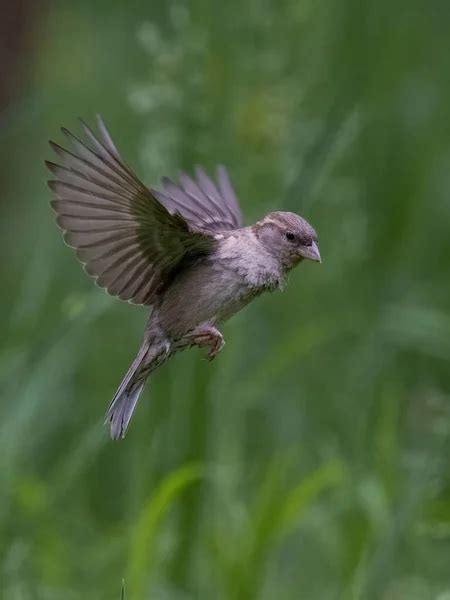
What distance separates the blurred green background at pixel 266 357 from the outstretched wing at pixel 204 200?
0.70ft

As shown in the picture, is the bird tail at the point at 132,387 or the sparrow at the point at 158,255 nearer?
the sparrow at the point at 158,255

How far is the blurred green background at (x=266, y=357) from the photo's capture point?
158 inches

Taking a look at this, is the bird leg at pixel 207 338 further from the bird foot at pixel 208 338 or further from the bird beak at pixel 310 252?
the bird beak at pixel 310 252

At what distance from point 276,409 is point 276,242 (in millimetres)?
2629

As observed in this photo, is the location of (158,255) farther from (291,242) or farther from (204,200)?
(204,200)

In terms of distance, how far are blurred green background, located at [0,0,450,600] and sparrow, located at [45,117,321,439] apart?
1.54 feet

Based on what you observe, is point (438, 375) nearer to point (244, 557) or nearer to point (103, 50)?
point (244, 557)

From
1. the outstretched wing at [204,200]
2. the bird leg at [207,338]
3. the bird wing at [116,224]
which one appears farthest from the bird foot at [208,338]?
the outstretched wing at [204,200]

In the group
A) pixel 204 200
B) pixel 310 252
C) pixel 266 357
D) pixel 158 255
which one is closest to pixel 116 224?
pixel 158 255

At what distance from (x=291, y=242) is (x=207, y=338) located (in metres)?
0.27

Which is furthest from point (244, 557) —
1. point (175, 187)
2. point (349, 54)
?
point (349, 54)

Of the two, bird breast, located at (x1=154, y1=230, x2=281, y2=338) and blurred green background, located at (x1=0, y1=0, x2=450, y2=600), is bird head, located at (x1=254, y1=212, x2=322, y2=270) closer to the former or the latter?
bird breast, located at (x1=154, y1=230, x2=281, y2=338)

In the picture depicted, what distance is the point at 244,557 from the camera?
3.92 metres

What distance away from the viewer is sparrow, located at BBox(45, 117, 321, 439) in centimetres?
280
